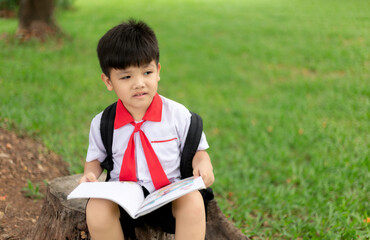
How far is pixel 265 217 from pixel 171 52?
4504 millimetres

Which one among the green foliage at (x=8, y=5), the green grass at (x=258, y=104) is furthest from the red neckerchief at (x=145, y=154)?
the green foliage at (x=8, y=5)

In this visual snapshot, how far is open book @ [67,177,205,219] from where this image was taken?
4.86 feet

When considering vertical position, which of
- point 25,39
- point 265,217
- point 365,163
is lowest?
point 265,217

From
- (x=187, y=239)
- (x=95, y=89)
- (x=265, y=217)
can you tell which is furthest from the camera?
(x=95, y=89)

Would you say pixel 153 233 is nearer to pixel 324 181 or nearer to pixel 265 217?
pixel 265 217

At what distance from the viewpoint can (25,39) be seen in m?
6.43

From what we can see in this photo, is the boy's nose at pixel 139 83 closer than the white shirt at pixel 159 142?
Yes

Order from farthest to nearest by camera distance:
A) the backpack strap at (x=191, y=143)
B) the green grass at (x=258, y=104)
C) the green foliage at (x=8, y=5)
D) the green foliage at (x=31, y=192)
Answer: the green foliage at (x=8, y=5), the green grass at (x=258, y=104), the green foliage at (x=31, y=192), the backpack strap at (x=191, y=143)

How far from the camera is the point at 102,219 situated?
64.3 inches

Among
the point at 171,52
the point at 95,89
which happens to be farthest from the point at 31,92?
the point at 171,52

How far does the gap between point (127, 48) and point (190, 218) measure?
33.5 inches

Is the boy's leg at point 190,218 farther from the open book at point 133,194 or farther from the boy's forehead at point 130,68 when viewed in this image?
the boy's forehead at point 130,68

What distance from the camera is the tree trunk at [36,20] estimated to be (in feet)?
21.6

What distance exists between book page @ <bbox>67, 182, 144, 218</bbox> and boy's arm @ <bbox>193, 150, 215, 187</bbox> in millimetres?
303
